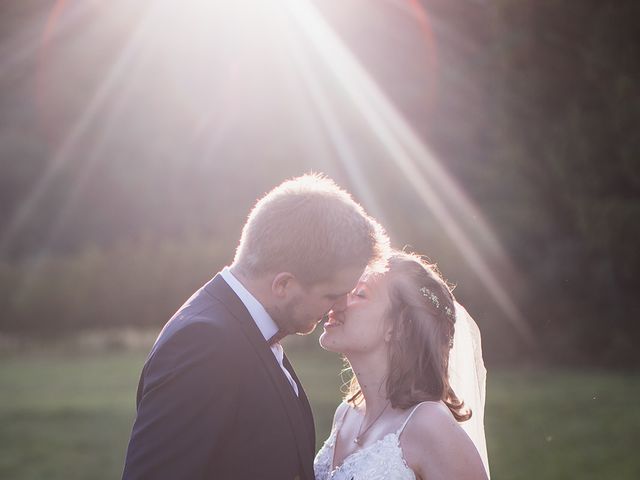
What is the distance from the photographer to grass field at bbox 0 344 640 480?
33.1 ft

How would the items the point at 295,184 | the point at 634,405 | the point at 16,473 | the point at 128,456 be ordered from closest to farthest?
the point at 128,456 → the point at 295,184 → the point at 16,473 → the point at 634,405

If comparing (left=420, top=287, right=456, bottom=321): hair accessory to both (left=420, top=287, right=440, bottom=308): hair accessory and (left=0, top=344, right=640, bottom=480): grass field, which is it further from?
(left=0, top=344, right=640, bottom=480): grass field

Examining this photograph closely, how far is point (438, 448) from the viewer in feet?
10.7

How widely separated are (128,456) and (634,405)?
1038 cm

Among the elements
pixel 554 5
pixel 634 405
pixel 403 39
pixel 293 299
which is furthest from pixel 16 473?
pixel 403 39

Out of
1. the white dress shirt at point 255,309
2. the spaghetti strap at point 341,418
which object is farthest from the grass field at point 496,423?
the white dress shirt at point 255,309

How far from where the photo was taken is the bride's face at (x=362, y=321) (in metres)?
3.68

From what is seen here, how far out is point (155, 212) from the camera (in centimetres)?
2852

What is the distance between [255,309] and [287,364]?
0.46 m

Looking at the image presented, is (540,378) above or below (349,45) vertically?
below

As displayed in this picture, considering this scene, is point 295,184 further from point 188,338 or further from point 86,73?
point 86,73

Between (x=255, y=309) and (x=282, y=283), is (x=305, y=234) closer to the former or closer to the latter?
(x=282, y=283)

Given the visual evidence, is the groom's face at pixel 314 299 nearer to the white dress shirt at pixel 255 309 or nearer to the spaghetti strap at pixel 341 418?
the white dress shirt at pixel 255 309

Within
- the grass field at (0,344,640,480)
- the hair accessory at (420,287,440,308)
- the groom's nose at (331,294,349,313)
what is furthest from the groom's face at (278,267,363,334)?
the grass field at (0,344,640,480)
